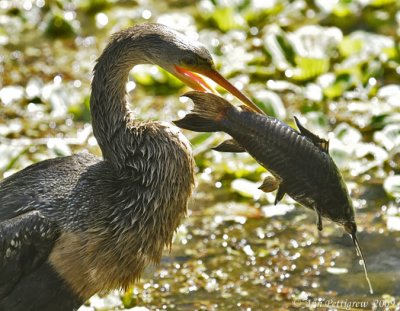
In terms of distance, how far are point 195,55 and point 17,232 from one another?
1259 mm

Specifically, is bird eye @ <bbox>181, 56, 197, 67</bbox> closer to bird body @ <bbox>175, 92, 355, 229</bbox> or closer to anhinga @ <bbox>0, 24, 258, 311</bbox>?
anhinga @ <bbox>0, 24, 258, 311</bbox>

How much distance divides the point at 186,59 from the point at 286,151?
0.76m

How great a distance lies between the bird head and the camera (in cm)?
511

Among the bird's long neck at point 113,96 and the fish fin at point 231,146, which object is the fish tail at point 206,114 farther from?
the bird's long neck at point 113,96

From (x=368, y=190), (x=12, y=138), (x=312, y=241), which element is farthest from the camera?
(x=12, y=138)

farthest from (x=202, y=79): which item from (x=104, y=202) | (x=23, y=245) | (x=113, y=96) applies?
(x=23, y=245)

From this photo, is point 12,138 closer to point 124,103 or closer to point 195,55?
point 124,103

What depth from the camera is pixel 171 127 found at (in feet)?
17.5

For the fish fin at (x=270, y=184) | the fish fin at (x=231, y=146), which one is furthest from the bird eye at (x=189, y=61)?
the fish fin at (x=270, y=184)

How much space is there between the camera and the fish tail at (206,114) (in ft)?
15.5

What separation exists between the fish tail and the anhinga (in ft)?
1.13

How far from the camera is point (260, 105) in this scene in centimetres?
736

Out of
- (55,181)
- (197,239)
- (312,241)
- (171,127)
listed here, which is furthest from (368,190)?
(55,181)

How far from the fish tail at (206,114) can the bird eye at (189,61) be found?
0.41 meters
